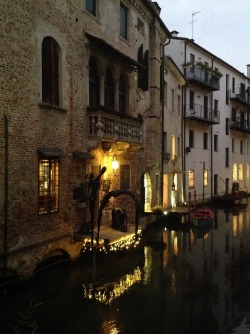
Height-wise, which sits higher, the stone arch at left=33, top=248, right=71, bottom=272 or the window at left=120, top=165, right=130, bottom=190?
the window at left=120, top=165, right=130, bottom=190

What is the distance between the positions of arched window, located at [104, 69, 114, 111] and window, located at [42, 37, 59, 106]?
151 inches

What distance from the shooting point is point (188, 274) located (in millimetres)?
13758

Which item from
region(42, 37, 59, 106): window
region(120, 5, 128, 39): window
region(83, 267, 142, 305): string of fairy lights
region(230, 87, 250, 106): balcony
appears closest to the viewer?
region(83, 267, 142, 305): string of fairy lights

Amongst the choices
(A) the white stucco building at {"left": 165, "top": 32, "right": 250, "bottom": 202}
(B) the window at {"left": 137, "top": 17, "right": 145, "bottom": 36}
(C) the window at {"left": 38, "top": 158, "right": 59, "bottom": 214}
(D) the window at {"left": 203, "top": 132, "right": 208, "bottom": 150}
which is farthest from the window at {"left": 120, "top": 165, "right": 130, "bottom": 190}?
(D) the window at {"left": 203, "top": 132, "right": 208, "bottom": 150}

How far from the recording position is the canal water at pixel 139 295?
30.2ft

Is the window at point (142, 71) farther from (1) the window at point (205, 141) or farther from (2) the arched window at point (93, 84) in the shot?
(1) the window at point (205, 141)

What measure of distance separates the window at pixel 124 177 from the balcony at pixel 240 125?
26.2m

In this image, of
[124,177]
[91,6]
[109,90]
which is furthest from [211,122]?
[91,6]

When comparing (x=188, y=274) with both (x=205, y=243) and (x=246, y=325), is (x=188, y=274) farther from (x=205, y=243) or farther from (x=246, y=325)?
(x=205, y=243)

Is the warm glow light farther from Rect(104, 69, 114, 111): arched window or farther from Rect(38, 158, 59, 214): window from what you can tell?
Rect(38, 158, 59, 214): window

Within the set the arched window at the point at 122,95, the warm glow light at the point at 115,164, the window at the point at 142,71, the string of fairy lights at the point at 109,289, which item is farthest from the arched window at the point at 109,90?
the string of fairy lights at the point at 109,289

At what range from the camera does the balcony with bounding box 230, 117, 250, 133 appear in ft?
141

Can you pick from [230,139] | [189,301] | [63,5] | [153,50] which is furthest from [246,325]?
[230,139]

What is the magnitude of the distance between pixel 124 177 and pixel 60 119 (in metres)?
6.78
